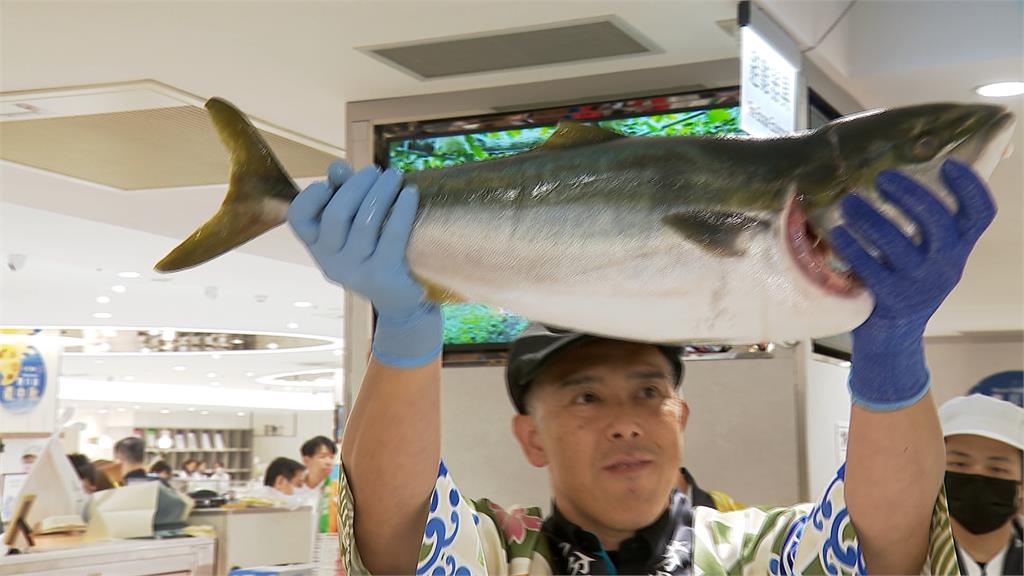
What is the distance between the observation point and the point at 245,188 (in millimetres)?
1051

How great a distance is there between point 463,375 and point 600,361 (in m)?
2.11

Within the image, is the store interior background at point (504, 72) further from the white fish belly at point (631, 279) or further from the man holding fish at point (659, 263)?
the white fish belly at point (631, 279)

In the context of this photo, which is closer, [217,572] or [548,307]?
[548,307]

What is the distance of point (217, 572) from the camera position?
5605 millimetres

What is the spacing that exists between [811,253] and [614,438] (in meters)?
0.74

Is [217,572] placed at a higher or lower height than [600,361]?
lower

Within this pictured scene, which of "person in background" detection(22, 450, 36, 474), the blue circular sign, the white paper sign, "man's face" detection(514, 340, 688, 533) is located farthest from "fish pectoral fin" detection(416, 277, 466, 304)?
the blue circular sign

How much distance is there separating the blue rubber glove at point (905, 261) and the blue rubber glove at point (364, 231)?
1.41 feet

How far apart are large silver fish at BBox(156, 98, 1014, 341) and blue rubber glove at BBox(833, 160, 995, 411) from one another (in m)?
0.01

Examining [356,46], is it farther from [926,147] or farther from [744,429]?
[926,147]

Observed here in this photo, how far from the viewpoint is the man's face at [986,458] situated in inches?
112

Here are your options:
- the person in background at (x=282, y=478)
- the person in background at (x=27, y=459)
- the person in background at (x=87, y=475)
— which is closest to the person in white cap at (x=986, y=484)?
the person in background at (x=87, y=475)

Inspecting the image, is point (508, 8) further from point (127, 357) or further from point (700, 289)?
point (127, 357)

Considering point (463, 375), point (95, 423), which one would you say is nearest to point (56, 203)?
point (463, 375)
